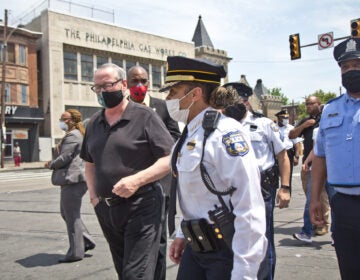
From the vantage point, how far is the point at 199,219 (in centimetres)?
227

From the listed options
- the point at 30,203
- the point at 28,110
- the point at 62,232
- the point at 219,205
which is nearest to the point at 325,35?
the point at 30,203

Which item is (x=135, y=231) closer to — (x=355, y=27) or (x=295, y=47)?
(x=355, y=27)

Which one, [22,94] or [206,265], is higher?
[22,94]

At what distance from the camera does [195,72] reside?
251cm

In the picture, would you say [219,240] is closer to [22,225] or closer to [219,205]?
[219,205]

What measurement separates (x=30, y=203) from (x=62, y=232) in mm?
4461

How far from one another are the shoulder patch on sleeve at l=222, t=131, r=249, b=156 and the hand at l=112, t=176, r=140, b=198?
1072 millimetres

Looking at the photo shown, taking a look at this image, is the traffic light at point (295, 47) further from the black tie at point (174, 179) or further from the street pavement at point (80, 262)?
the black tie at point (174, 179)

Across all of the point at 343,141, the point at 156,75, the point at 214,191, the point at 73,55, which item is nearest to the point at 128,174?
the point at 214,191

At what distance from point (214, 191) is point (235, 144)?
0.25m

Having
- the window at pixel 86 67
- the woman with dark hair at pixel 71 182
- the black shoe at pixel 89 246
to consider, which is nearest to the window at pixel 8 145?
the window at pixel 86 67

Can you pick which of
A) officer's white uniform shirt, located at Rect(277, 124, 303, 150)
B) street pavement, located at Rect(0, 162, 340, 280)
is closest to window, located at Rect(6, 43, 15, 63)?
street pavement, located at Rect(0, 162, 340, 280)

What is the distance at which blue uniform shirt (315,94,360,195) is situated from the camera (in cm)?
287

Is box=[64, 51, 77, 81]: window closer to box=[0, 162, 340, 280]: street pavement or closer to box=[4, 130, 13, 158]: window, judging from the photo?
box=[4, 130, 13, 158]: window
